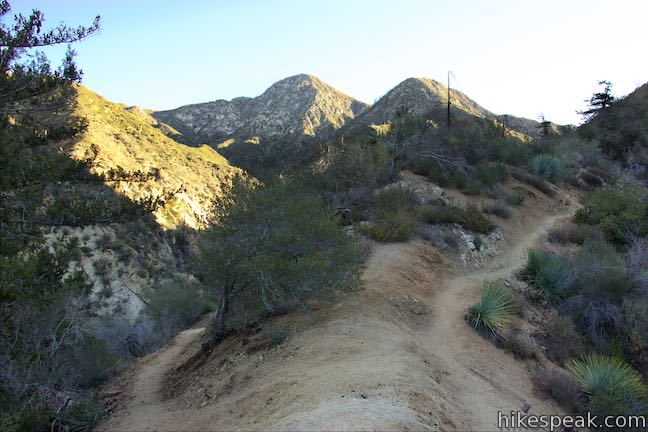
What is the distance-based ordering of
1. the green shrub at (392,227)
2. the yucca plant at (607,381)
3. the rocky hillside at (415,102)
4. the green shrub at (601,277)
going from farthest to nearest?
the rocky hillside at (415,102), the green shrub at (392,227), the green shrub at (601,277), the yucca plant at (607,381)

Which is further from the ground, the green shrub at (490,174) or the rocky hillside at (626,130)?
the rocky hillside at (626,130)

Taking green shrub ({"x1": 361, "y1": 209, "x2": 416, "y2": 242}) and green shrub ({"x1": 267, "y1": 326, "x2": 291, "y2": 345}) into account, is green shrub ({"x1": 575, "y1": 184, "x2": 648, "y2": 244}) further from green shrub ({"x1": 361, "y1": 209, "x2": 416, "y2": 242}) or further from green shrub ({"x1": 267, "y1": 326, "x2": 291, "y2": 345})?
green shrub ({"x1": 267, "y1": 326, "x2": 291, "y2": 345})

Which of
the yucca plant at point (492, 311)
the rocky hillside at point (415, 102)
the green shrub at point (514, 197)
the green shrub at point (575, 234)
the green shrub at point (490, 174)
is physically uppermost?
the rocky hillside at point (415, 102)

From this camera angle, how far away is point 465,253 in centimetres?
1483

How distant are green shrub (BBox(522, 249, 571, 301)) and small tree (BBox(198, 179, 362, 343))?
5.92 metres

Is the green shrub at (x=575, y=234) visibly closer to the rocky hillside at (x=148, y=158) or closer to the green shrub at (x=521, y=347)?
the green shrub at (x=521, y=347)

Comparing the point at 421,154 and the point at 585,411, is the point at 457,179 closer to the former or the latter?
the point at 421,154

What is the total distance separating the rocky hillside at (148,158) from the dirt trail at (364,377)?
84.0 ft

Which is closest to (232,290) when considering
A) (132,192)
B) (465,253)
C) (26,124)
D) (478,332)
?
(478,332)

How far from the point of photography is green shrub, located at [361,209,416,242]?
46.8 feet

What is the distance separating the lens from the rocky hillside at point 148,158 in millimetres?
35844

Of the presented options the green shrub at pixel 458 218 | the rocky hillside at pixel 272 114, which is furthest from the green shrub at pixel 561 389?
the rocky hillside at pixel 272 114

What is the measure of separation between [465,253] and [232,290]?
893 cm

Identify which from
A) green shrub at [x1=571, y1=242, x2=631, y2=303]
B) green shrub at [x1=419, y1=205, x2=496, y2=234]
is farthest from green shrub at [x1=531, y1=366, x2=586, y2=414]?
green shrub at [x1=419, y1=205, x2=496, y2=234]
